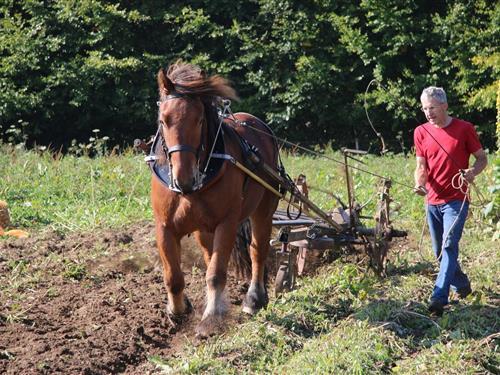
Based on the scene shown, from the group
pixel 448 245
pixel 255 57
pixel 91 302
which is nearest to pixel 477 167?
pixel 448 245

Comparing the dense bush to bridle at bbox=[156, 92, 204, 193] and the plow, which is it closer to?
the plow

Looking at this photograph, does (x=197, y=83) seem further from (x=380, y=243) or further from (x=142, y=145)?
(x=380, y=243)

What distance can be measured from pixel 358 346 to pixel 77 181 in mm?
7276

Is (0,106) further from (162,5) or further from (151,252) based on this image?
(151,252)

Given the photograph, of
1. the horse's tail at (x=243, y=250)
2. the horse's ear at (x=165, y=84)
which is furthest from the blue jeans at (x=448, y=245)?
the horse's ear at (x=165, y=84)

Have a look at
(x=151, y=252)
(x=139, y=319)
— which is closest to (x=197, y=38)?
(x=151, y=252)

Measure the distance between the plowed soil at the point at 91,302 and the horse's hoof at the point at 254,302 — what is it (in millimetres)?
88

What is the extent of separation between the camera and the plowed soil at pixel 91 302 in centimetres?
648

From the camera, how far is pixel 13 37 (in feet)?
63.3

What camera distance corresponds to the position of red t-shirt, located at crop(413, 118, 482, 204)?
7.04 m

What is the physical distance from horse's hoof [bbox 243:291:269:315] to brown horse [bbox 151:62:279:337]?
22.7 inches

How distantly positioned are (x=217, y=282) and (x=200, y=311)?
724mm

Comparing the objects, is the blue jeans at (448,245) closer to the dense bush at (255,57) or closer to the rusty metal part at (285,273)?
the rusty metal part at (285,273)

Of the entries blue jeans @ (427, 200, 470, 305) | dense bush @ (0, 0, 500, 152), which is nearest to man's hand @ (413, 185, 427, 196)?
blue jeans @ (427, 200, 470, 305)
